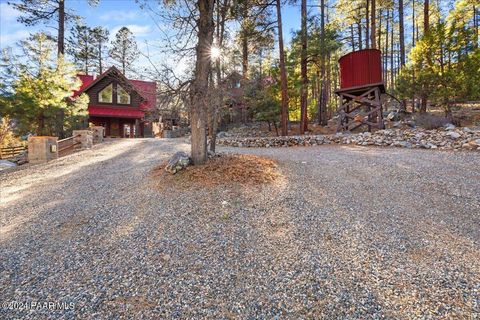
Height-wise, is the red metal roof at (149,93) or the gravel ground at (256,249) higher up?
the red metal roof at (149,93)

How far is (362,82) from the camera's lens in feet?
34.5

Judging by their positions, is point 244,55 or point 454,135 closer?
point 454,135

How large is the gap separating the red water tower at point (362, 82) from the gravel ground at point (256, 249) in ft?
20.0

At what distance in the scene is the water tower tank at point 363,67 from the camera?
10250 millimetres

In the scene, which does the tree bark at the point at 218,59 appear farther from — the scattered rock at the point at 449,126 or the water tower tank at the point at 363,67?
the scattered rock at the point at 449,126

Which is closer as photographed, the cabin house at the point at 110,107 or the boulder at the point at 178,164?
the boulder at the point at 178,164

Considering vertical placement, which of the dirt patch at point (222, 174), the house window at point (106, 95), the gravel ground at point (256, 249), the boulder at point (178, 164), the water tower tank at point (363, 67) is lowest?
the gravel ground at point (256, 249)

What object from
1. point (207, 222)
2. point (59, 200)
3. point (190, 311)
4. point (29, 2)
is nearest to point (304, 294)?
point (190, 311)

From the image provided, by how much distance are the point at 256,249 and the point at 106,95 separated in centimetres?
2157

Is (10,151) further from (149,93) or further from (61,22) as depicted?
(149,93)

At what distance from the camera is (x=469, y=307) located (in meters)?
1.81

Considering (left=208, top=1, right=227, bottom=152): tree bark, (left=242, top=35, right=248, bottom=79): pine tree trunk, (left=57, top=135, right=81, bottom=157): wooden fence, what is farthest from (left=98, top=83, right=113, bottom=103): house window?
(left=208, top=1, right=227, bottom=152): tree bark

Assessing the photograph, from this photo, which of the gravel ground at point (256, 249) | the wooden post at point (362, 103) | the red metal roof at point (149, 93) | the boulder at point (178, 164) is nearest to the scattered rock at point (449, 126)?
the wooden post at point (362, 103)

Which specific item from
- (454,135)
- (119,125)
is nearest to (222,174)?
(454,135)
